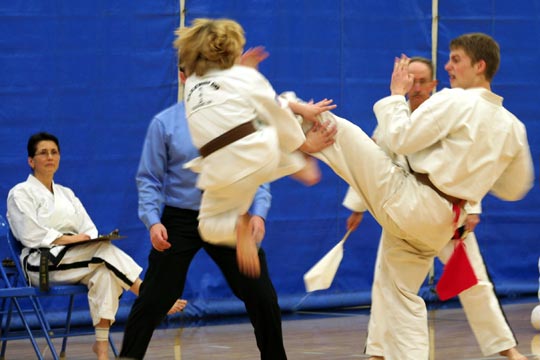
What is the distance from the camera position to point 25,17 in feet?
24.0

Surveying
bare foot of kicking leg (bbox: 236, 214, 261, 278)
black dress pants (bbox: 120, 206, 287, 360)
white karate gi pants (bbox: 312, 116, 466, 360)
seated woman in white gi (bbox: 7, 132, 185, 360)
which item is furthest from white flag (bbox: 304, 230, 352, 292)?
seated woman in white gi (bbox: 7, 132, 185, 360)

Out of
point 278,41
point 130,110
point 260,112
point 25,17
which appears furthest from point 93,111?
point 260,112

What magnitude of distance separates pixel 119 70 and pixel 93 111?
347 mm

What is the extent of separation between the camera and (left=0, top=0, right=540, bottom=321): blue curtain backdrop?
7383mm

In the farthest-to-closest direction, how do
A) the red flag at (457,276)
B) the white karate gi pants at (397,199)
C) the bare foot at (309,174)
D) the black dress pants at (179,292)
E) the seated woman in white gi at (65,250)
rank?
the seated woman in white gi at (65,250), the red flag at (457,276), the black dress pants at (179,292), the white karate gi pants at (397,199), the bare foot at (309,174)

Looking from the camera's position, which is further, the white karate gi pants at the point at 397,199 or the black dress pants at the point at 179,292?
the black dress pants at the point at 179,292

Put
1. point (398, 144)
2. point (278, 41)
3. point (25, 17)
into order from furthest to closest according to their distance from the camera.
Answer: point (278, 41), point (25, 17), point (398, 144)

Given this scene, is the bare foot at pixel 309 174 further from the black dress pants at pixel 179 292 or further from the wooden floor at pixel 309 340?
the wooden floor at pixel 309 340

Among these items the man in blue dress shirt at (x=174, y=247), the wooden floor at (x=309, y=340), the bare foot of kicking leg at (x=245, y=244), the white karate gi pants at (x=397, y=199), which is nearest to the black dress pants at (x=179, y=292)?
the man in blue dress shirt at (x=174, y=247)

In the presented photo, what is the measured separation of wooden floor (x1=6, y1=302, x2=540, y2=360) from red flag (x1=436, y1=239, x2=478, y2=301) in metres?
1.30

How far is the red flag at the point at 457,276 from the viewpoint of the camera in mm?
4730

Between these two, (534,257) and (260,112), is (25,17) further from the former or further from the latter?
(534,257)

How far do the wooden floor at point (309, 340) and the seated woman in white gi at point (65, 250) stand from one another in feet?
1.45

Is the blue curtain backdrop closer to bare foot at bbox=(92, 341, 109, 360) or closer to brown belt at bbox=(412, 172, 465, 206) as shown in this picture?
bare foot at bbox=(92, 341, 109, 360)
